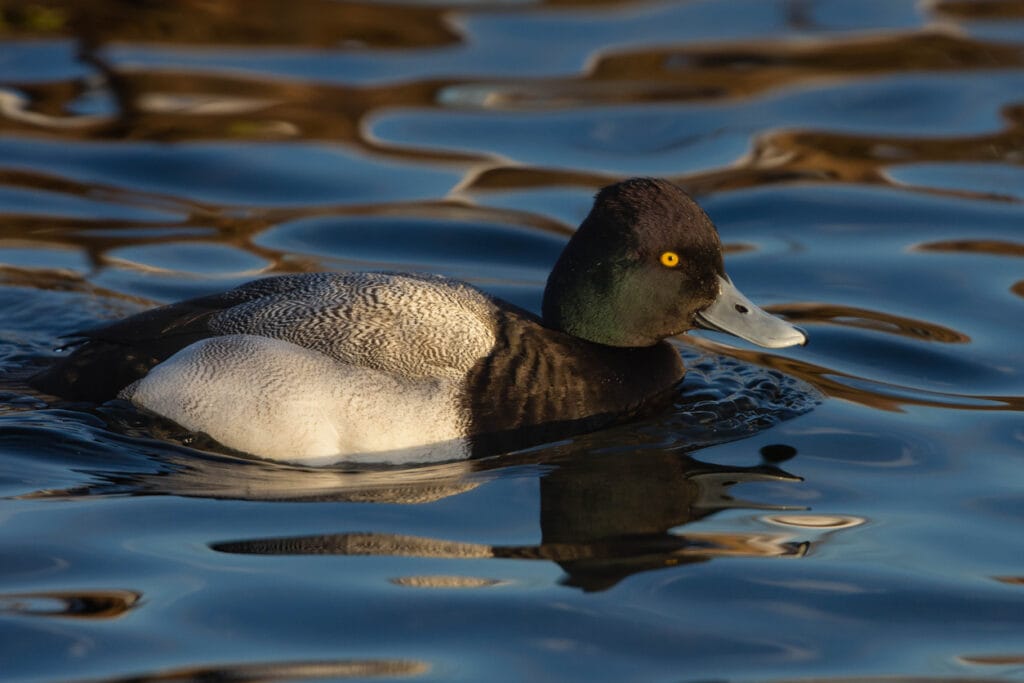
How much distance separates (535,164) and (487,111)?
1.06 m

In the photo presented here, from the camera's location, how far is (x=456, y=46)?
13.4 metres

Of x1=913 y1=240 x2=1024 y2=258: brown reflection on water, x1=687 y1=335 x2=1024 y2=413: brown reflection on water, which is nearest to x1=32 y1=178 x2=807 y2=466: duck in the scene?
x1=687 y1=335 x2=1024 y2=413: brown reflection on water

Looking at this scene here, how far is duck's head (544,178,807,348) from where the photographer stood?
7277 millimetres

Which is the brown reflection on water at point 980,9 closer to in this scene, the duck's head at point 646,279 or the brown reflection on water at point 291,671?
the duck's head at point 646,279

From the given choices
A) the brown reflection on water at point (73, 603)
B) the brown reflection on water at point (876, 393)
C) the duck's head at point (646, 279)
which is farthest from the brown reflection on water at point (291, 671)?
the brown reflection on water at point (876, 393)

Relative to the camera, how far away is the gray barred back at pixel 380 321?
693 cm

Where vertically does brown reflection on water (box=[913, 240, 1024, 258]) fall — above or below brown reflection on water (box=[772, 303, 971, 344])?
above

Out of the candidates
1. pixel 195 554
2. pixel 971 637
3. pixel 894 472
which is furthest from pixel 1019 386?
pixel 195 554

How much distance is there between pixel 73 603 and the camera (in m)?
5.50

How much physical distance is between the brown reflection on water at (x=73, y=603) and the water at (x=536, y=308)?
18mm

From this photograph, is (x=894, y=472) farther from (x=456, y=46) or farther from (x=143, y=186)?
(x=456, y=46)

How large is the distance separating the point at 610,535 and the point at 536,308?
3.39m

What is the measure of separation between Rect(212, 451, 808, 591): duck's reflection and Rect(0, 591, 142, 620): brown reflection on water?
478 mm

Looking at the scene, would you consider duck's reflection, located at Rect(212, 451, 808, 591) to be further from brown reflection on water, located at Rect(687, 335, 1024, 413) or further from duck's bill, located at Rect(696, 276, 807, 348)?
brown reflection on water, located at Rect(687, 335, 1024, 413)
